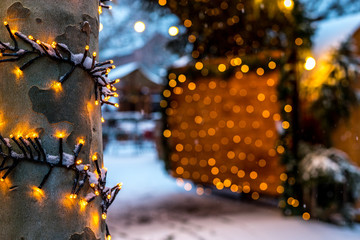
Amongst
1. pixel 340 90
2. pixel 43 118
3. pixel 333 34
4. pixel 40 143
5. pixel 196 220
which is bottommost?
pixel 196 220

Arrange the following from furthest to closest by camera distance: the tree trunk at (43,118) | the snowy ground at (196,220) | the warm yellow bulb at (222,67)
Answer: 1. the warm yellow bulb at (222,67)
2. the snowy ground at (196,220)
3. the tree trunk at (43,118)

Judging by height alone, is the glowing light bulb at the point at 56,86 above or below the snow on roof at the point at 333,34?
below

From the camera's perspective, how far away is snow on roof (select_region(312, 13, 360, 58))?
17.0 ft

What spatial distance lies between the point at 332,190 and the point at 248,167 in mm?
1436

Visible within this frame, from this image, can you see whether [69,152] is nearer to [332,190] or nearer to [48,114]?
[48,114]

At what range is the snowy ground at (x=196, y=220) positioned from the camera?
420 centimetres

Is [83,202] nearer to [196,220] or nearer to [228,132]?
[196,220]

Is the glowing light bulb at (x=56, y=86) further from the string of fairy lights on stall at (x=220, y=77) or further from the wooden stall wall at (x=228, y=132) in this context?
the wooden stall wall at (x=228, y=132)

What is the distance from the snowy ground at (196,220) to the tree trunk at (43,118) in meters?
3.04

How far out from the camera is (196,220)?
16.3 feet

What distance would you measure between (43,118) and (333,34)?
215 inches

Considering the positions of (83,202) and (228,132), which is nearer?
(83,202)

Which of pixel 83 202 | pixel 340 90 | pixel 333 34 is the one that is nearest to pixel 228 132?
pixel 340 90

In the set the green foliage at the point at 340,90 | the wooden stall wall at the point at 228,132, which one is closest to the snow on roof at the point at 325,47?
the green foliage at the point at 340,90
